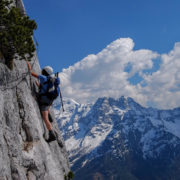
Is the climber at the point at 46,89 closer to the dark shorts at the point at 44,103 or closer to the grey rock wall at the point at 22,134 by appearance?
the dark shorts at the point at 44,103

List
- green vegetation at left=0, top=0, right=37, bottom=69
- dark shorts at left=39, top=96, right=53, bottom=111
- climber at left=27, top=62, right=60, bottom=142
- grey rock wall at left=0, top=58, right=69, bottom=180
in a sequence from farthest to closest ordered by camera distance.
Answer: dark shorts at left=39, top=96, right=53, bottom=111, climber at left=27, top=62, right=60, bottom=142, green vegetation at left=0, top=0, right=37, bottom=69, grey rock wall at left=0, top=58, right=69, bottom=180

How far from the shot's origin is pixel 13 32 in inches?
515

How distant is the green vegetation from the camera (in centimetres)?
1309

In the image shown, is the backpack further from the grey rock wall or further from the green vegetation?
the green vegetation

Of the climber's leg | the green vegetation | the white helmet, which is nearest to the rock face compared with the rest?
the climber's leg

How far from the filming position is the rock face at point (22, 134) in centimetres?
1220

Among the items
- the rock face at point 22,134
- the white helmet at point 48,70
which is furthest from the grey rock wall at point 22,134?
the white helmet at point 48,70

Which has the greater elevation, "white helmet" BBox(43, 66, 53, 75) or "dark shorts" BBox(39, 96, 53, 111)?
"white helmet" BBox(43, 66, 53, 75)

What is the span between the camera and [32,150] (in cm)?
1403

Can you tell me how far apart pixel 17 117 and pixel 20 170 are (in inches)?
120

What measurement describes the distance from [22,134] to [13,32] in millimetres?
5929

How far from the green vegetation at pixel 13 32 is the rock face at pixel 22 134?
2.54 feet

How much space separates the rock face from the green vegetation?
773 millimetres

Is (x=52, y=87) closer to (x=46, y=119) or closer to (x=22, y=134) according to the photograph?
(x=46, y=119)
